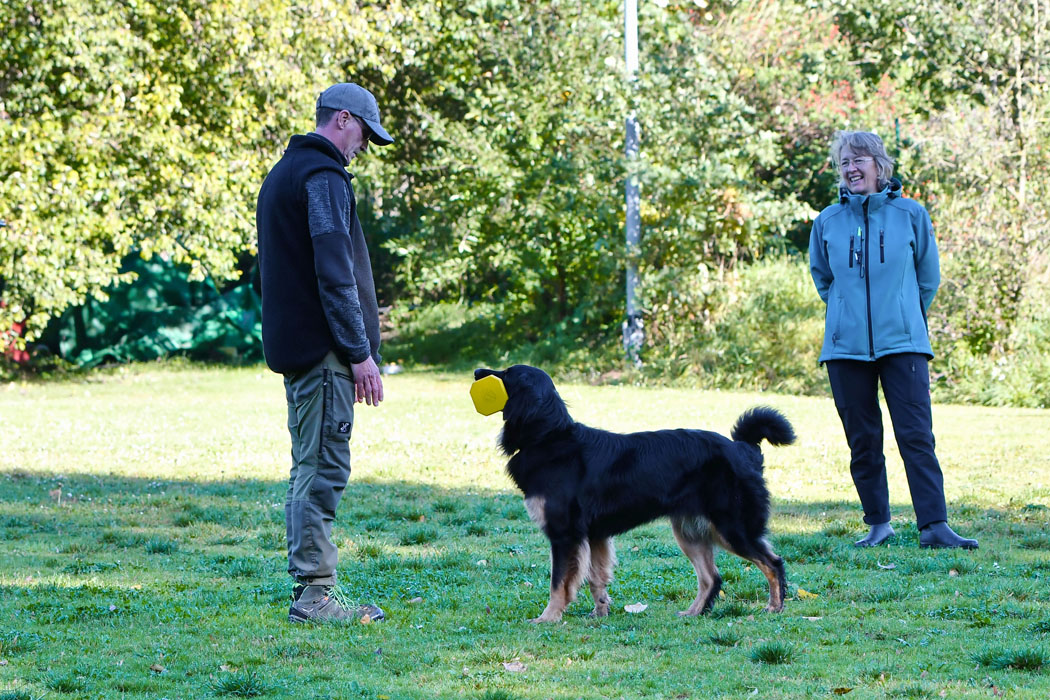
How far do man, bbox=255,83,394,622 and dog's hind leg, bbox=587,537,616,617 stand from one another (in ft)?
3.36

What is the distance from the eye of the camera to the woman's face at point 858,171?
653 centimetres

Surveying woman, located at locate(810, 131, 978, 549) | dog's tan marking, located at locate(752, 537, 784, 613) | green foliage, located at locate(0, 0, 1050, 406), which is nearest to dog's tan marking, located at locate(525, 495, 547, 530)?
dog's tan marking, located at locate(752, 537, 784, 613)

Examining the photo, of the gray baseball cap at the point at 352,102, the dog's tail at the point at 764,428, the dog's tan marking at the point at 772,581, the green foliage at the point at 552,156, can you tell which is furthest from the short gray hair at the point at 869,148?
the green foliage at the point at 552,156

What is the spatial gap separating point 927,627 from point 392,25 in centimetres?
1658

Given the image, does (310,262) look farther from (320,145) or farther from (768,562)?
(768,562)

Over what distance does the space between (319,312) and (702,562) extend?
2.04 meters

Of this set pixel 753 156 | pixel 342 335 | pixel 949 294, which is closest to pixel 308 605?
pixel 342 335

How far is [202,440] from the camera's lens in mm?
11812

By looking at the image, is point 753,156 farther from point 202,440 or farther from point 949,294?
point 202,440

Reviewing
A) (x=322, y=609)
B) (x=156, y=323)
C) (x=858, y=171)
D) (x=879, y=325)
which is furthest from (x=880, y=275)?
(x=156, y=323)

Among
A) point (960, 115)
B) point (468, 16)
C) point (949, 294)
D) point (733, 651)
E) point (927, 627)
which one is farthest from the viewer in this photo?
point (468, 16)

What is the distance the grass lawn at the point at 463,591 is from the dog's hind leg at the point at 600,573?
0.36 ft

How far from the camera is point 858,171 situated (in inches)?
258

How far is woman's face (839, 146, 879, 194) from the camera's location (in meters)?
6.53
